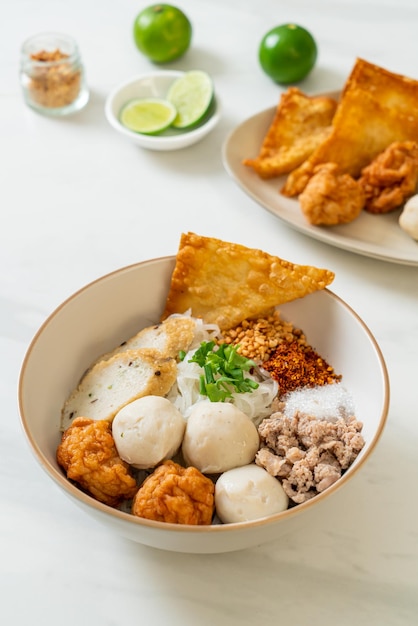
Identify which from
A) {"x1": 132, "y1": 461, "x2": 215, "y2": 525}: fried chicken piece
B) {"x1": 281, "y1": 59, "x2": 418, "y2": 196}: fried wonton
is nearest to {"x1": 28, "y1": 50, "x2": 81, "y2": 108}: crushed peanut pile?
{"x1": 281, "y1": 59, "x2": 418, "y2": 196}: fried wonton

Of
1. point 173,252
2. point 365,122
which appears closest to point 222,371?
point 173,252

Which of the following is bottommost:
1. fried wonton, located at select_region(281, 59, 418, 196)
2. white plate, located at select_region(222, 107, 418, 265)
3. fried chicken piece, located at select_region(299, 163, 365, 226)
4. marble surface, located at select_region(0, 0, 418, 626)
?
marble surface, located at select_region(0, 0, 418, 626)

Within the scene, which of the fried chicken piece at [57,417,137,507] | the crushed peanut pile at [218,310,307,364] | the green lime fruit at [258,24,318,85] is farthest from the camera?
the green lime fruit at [258,24,318,85]

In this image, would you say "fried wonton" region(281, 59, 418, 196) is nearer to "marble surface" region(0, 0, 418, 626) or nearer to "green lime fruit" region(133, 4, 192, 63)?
"marble surface" region(0, 0, 418, 626)

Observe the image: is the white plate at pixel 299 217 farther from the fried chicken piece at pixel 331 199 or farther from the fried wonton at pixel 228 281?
the fried wonton at pixel 228 281

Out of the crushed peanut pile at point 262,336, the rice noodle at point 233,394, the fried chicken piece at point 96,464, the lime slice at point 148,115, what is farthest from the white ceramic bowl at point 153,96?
the fried chicken piece at point 96,464

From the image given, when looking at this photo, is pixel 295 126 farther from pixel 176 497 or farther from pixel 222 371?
pixel 176 497
